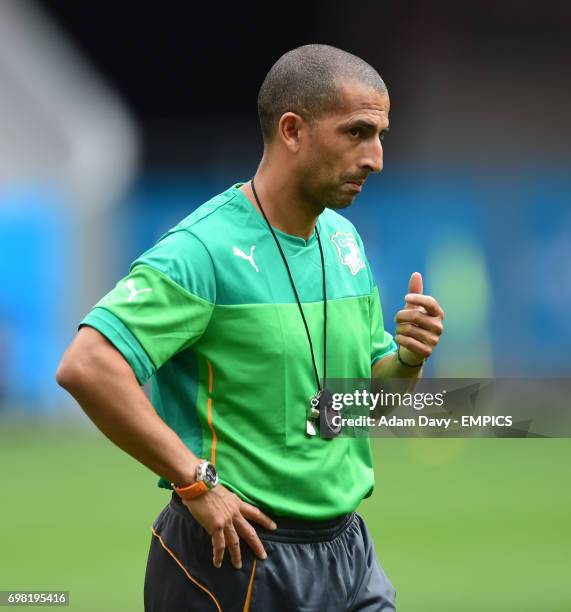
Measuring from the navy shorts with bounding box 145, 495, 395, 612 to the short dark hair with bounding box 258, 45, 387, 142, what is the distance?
127 centimetres

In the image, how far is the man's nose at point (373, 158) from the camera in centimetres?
393

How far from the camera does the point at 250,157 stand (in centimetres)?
1731

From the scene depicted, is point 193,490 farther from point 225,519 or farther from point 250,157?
point 250,157

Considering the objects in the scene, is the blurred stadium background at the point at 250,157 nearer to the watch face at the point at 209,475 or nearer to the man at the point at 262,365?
the man at the point at 262,365

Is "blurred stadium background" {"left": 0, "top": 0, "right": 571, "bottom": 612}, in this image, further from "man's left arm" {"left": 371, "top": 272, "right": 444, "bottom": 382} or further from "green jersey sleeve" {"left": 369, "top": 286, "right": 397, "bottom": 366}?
"man's left arm" {"left": 371, "top": 272, "right": 444, "bottom": 382}

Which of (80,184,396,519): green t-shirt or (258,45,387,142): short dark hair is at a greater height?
(258,45,387,142): short dark hair

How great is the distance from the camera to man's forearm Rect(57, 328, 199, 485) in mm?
3428

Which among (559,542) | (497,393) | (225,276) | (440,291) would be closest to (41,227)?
(440,291)

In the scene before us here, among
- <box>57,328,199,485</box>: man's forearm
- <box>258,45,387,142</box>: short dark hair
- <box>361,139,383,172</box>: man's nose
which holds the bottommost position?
<box>57,328,199,485</box>: man's forearm

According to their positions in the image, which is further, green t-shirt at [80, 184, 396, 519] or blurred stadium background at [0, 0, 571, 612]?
blurred stadium background at [0, 0, 571, 612]

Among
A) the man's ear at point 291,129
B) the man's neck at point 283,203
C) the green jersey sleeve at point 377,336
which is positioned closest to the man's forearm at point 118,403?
the man's neck at point 283,203

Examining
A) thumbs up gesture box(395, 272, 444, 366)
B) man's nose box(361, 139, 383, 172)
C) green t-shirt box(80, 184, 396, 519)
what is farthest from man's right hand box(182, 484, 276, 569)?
man's nose box(361, 139, 383, 172)

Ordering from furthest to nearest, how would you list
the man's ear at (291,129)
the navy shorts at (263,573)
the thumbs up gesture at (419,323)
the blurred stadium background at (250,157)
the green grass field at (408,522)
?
the blurred stadium background at (250,157) → the green grass field at (408,522) → the man's ear at (291,129) → the thumbs up gesture at (419,323) → the navy shorts at (263,573)

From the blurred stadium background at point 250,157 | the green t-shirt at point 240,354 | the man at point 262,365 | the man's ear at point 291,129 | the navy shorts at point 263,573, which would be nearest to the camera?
the man at point 262,365
